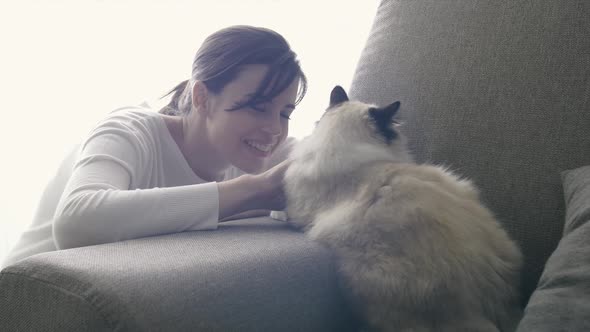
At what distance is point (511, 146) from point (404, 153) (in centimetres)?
29

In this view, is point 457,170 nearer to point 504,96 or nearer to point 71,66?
point 504,96

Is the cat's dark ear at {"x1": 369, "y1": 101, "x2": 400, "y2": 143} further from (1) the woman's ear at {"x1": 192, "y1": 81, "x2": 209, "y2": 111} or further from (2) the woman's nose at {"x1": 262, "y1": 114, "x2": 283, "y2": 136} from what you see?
(1) the woman's ear at {"x1": 192, "y1": 81, "x2": 209, "y2": 111}

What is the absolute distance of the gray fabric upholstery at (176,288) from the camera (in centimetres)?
74

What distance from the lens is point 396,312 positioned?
39.0 inches

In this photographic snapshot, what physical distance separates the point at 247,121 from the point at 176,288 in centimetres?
78

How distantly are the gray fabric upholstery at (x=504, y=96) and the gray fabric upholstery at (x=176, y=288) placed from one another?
56 centimetres

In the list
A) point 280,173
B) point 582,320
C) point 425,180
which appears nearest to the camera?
point 582,320

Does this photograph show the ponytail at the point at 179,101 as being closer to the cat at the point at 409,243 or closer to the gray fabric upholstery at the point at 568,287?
the cat at the point at 409,243

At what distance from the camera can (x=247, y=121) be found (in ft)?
4.93

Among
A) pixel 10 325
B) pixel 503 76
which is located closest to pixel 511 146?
pixel 503 76

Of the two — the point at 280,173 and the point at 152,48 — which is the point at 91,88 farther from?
the point at 280,173

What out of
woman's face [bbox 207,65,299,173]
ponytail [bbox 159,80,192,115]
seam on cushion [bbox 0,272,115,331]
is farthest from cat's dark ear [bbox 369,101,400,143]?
seam on cushion [bbox 0,272,115,331]

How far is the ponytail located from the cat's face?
1.58 feet

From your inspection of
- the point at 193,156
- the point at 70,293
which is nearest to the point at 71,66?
the point at 193,156
